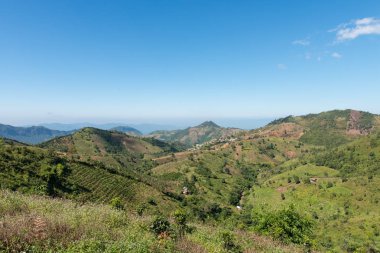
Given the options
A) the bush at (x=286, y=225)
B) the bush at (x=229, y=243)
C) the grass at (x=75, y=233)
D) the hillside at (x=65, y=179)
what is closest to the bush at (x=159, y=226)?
the grass at (x=75, y=233)

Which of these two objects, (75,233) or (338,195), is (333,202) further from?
(75,233)

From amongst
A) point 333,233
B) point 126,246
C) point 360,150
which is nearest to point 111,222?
point 126,246

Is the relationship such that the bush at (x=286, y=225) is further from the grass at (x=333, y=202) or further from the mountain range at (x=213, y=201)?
the grass at (x=333, y=202)

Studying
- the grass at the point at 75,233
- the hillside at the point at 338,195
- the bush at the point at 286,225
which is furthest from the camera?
the hillside at the point at 338,195

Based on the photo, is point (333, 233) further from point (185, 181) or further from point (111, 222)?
point (111, 222)

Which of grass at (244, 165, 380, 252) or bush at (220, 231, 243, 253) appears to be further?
grass at (244, 165, 380, 252)

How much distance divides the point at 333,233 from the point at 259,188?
237 feet

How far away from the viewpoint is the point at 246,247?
15.2 meters

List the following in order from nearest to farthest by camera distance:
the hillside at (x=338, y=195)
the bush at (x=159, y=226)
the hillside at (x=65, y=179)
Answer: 1. the bush at (x=159, y=226)
2. the hillside at (x=65, y=179)
3. the hillside at (x=338, y=195)

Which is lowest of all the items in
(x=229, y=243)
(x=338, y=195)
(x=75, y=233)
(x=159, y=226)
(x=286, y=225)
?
(x=338, y=195)

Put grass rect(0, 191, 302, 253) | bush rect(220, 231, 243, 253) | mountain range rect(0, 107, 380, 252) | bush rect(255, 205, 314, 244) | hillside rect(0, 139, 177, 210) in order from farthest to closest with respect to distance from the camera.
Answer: hillside rect(0, 139, 177, 210), bush rect(255, 205, 314, 244), mountain range rect(0, 107, 380, 252), bush rect(220, 231, 243, 253), grass rect(0, 191, 302, 253)

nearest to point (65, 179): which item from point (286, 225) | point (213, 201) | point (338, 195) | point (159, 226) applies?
point (286, 225)

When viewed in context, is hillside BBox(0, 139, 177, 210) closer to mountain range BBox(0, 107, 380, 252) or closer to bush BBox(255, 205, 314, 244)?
mountain range BBox(0, 107, 380, 252)

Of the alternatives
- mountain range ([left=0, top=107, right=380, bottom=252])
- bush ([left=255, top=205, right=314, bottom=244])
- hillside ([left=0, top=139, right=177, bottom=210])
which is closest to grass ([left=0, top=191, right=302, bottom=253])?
mountain range ([left=0, top=107, right=380, bottom=252])
